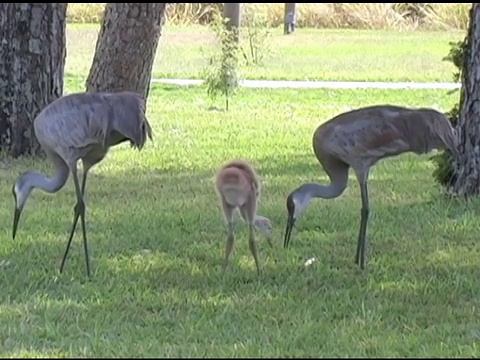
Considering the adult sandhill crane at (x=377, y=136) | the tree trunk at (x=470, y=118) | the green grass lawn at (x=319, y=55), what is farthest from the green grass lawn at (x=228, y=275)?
the green grass lawn at (x=319, y=55)

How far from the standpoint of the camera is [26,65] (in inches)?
406

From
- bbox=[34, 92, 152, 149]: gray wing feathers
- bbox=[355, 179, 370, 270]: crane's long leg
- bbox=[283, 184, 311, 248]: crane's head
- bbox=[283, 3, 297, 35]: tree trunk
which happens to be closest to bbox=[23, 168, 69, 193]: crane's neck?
bbox=[34, 92, 152, 149]: gray wing feathers

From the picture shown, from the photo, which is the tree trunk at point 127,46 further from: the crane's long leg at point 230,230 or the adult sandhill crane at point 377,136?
the crane's long leg at point 230,230

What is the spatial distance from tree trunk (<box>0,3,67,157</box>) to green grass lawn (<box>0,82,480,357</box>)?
1.17ft

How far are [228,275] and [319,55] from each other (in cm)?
1761

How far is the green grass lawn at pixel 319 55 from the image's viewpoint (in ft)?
66.0

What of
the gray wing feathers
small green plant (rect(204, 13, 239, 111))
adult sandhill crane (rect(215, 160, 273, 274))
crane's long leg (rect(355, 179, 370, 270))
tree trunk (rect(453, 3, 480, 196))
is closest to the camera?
the gray wing feathers

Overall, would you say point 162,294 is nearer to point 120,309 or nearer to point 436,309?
point 120,309

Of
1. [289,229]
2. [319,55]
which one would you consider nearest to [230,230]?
[289,229]

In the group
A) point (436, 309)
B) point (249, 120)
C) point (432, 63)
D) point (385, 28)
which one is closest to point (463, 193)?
point (436, 309)

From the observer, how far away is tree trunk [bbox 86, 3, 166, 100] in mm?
11453

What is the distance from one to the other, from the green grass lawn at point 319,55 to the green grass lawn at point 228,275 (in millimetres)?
10087

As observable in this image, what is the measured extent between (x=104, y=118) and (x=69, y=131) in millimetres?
205

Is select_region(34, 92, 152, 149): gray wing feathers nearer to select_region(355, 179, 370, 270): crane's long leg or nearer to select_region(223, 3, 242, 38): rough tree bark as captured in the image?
select_region(355, 179, 370, 270): crane's long leg
